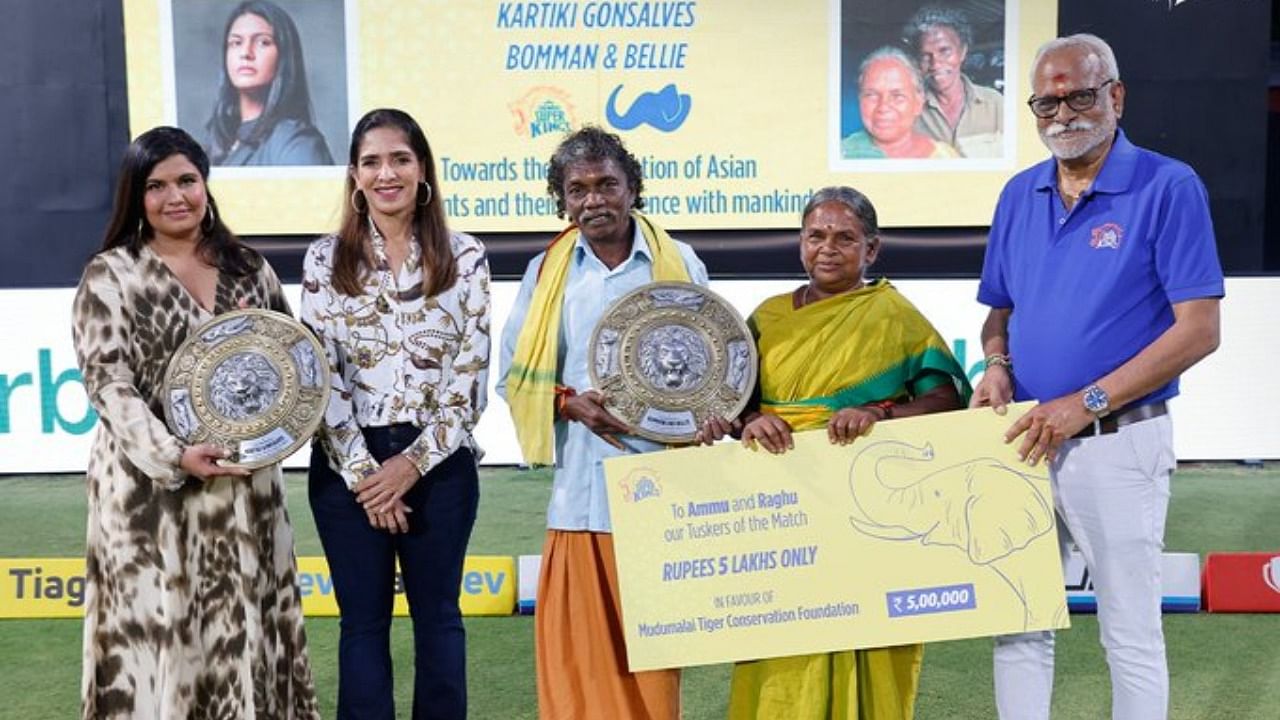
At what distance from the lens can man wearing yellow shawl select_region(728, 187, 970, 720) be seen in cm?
283

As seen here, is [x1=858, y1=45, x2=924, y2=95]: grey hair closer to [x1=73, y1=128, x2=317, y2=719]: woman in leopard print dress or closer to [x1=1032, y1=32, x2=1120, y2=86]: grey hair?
[x1=1032, y1=32, x2=1120, y2=86]: grey hair

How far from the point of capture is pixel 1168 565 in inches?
182

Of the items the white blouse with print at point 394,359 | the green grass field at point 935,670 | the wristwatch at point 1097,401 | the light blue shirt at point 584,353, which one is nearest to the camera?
the wristwatch at point 1097,401

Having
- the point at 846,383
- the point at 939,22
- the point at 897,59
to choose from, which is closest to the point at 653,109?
the point at 897,59

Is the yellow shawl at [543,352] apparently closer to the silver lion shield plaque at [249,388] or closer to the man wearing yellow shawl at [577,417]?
the man wearing yellow shawl at [577,417]

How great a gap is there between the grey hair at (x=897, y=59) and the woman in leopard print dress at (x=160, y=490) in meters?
6.16

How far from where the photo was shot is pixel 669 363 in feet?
9.35

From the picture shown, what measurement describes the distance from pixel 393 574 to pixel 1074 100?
1.92 meters

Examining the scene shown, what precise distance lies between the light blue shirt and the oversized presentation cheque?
182 millimetres

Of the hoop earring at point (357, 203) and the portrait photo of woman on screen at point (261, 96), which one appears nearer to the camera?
the hoop earring at point (357, 203)

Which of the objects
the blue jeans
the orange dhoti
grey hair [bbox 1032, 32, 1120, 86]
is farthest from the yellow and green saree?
the blue jeans

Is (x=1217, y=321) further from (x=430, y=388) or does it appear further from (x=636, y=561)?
(x=430, y=388)

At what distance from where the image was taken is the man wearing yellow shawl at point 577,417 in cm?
297

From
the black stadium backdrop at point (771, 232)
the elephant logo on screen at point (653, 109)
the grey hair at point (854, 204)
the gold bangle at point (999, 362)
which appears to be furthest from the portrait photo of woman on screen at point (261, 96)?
the gold bangle at point (999, 362)
